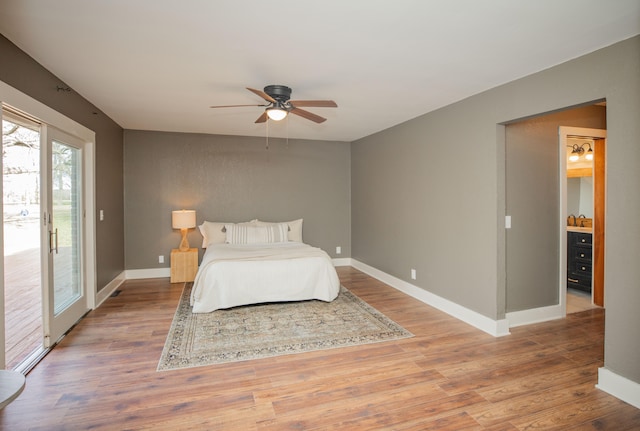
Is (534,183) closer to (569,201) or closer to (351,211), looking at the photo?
(569,201)

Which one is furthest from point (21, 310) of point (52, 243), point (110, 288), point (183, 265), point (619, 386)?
point (619, 386)

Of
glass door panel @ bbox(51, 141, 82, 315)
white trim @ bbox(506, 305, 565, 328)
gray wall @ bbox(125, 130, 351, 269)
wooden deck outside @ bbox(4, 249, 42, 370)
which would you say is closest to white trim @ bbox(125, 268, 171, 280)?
gray wall @ bbox(125, 130, 351, 269)

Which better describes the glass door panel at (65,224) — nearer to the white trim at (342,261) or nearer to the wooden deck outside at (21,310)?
the wooden deck outside at (21,310)

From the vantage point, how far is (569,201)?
5289 millimetres

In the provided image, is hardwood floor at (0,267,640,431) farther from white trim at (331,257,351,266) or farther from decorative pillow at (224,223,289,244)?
white trim at (331,257,351,266)

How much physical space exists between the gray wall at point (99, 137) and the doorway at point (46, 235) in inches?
9.9

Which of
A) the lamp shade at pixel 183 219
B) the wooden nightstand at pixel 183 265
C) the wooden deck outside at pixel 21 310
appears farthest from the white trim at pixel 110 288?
the lamp shade at pixel 183 219

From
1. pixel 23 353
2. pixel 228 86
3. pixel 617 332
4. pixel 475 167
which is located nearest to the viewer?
pixel 617 332

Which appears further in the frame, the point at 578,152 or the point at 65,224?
the point at 578,152

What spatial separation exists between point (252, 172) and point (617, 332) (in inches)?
209

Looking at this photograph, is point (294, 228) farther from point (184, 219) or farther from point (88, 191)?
point (88, 191)

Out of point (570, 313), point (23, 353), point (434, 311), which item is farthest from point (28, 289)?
point (570, 313)

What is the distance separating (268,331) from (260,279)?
0.86 meters

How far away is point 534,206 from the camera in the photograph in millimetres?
3730
